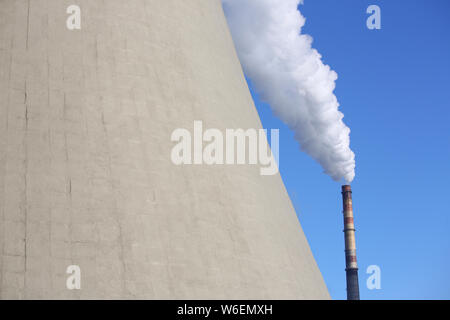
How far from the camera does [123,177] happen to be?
8086mm

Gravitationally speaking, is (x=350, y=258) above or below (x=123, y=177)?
below

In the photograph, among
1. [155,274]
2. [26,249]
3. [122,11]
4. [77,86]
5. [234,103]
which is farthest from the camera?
[234,103]

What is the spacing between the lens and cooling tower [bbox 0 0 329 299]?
7316 mm

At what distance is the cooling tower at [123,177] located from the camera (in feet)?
24.0

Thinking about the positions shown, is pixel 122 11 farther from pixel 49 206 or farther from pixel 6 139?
pixel 49 206

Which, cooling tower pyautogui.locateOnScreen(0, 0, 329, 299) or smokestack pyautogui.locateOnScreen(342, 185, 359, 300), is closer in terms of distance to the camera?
cooling tower pyautogui.locateOnScreen(0, 0, 329, 299)

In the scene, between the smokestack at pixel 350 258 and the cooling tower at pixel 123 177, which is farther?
the smokestack at pixel 350 258

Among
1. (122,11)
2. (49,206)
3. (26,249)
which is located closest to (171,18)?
(122,11)

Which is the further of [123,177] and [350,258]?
[350,258]

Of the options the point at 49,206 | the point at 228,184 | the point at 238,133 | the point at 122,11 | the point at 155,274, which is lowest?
the point at 155,274

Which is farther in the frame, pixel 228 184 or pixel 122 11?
pixel 122 11

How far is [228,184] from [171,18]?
3.33 metres

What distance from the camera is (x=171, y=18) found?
10344 mm

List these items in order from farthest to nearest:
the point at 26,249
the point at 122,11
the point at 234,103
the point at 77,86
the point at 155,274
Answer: the point at 234,103, the point at 122,11, the point at 77,86, the point at 155,274, the point at 26,249
